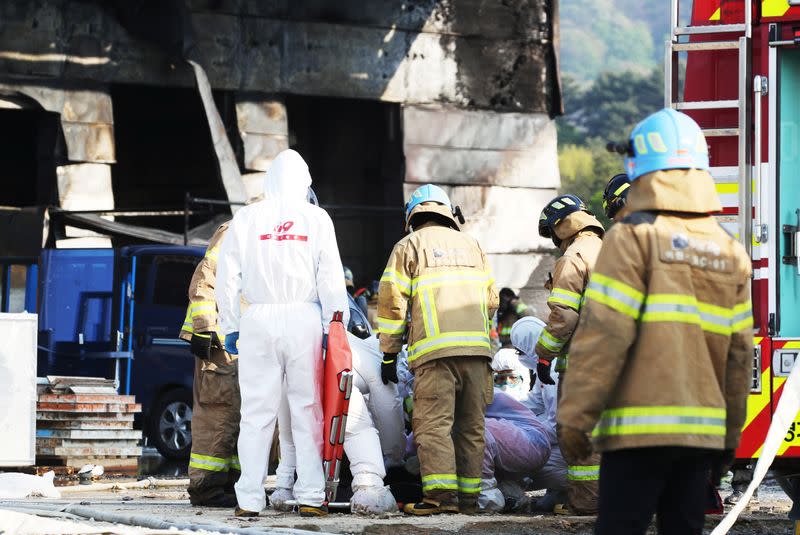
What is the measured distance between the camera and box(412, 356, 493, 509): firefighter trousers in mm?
7961

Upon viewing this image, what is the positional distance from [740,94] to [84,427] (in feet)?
24.1

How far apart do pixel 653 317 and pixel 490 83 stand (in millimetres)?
14985

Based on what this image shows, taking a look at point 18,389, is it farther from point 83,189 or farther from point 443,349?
point 83,189

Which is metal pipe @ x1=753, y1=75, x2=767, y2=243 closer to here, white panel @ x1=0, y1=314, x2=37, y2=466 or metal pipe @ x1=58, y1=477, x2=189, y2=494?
metal pipe @ x1=58, y1=477, x2=189, y2=494

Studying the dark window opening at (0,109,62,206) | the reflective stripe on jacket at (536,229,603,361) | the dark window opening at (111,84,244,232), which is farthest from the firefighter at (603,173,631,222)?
the dark window opening at (0,109,62,206)

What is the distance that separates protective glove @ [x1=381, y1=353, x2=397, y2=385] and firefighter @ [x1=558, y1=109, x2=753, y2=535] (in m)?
3.52

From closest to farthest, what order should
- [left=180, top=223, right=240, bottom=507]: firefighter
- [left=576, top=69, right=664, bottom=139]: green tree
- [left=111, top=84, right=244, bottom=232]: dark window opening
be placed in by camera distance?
[left=180, top=223, right=240, bottom=507]: firefighter, [left=111, top=84, right=244, bottom=232]: dark window opening, [left=576, top=69, right=664, bottom=139]: green tree

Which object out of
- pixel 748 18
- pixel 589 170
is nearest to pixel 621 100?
pixel 589 170

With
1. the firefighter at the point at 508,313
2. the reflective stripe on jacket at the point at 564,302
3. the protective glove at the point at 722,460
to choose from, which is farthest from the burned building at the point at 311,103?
the protective glove at the point at 722,460

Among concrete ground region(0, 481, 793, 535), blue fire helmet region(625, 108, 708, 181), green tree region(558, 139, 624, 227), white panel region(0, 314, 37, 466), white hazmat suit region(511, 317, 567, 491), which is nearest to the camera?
blue fire helmet region(625, 108, 708, 181)

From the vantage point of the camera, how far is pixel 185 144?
2273 cm

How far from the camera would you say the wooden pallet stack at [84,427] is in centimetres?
1266

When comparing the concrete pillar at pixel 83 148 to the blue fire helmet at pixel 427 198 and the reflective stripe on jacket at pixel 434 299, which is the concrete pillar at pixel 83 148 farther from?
the reflective stripe on jacket at pixel 434 299

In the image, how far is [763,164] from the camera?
725cm
